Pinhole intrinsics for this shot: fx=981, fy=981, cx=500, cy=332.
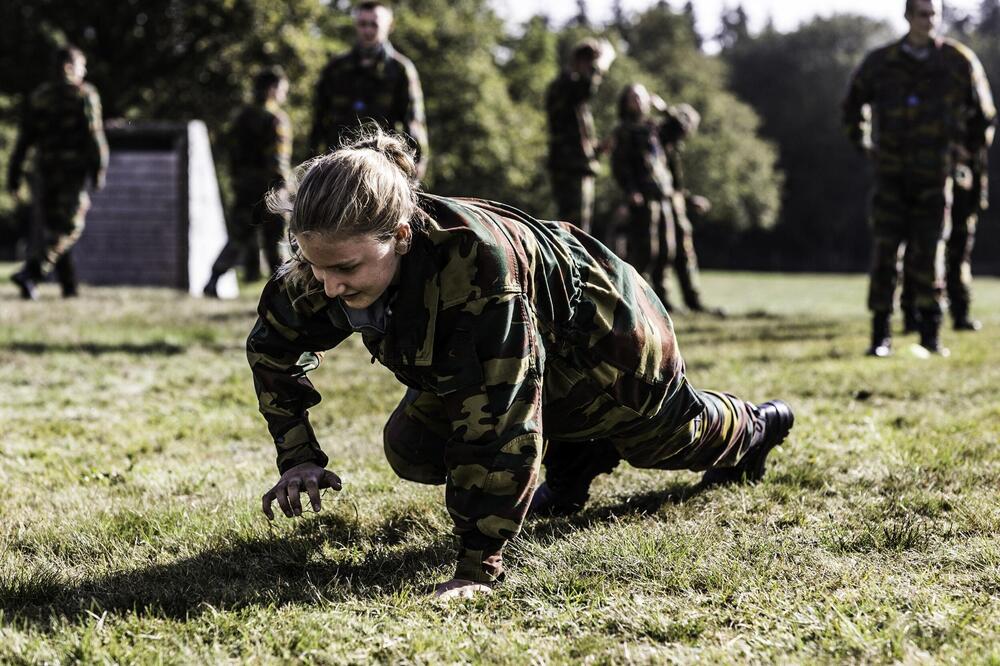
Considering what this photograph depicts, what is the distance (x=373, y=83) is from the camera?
7969 mm

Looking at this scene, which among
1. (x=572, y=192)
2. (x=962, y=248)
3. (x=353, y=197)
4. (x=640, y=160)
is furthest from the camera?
(x=640, y=160)

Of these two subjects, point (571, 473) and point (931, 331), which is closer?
point (571, 473)

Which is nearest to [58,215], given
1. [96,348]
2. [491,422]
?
[96,348]

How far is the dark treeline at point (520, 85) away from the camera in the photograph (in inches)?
1006

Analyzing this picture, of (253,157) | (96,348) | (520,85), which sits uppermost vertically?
(520,85)

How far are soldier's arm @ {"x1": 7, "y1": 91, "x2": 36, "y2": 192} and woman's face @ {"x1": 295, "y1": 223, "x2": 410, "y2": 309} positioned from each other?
30.9ft

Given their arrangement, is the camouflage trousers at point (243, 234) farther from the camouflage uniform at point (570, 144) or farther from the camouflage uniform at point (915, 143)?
the camouflage uniform at point (915, 143)

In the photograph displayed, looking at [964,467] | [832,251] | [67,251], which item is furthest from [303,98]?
[832,251]

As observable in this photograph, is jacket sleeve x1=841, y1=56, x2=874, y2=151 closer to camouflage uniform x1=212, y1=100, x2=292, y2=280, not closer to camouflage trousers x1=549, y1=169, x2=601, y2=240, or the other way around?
camouflage trousers x1=549, y1=169, x2=601, y2=240

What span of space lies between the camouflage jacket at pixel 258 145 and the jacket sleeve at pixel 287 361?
905 centimetres

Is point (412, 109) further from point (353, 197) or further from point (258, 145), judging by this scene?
point (353, 197)

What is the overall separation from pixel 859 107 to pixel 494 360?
6.03 meters

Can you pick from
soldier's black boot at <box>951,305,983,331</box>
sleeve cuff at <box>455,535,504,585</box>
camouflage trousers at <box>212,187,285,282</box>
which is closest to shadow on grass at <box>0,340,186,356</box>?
camouflage trousers at <box>212,187,285,282</box>

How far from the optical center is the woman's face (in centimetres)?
243
